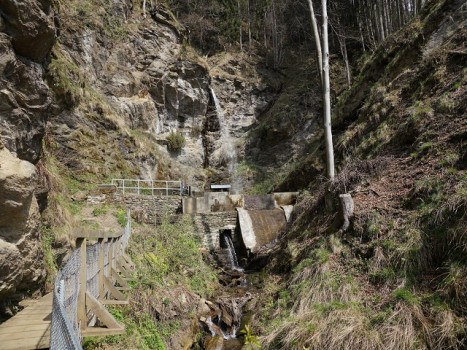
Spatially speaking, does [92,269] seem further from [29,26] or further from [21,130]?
[29,26]

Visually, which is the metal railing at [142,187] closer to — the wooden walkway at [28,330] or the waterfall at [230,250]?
the waterfall at [230,250]

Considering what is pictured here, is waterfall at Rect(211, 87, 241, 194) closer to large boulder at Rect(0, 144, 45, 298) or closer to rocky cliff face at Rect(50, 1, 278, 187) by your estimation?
rocky cliff face at Rect(50, 1, 278, 187)

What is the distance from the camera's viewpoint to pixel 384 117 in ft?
35.6

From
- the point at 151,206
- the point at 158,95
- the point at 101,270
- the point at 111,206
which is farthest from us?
the point at 158,95

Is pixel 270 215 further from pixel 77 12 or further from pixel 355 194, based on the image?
pixel 77 12

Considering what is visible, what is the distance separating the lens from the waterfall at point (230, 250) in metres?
13.0

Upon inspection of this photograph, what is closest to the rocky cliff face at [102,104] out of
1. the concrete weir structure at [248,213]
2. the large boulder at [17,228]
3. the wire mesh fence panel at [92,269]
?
the large boulder at [17,228]

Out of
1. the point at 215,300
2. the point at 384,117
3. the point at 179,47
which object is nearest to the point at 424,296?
the point at 215,300

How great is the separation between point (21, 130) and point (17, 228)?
2.26 metres

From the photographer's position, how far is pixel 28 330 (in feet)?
11.6

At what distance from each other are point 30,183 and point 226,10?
3315 centimetres

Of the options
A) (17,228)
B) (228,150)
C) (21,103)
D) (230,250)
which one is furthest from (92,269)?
(228,150)

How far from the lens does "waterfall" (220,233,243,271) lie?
42.6 ft

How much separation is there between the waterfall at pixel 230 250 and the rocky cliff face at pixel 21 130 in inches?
342
